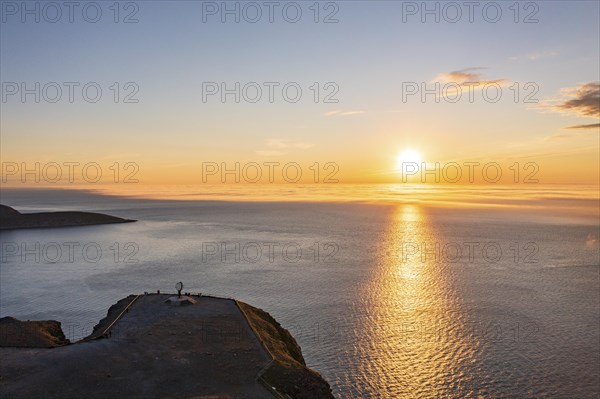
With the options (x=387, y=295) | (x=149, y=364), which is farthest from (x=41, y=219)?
(x=149, y=364)

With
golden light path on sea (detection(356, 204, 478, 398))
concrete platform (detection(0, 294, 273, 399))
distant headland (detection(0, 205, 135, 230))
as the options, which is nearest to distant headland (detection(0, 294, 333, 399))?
concrete platform (detection(0, 294, 273, 399))

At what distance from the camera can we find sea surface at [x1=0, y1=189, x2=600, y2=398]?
3841 centimetres

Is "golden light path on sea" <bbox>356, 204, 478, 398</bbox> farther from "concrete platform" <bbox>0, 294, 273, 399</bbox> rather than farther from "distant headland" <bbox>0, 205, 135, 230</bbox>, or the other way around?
"distant headland" <bbox>0, 205, 135, 230</bbox>

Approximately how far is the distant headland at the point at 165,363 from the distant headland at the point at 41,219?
480ft

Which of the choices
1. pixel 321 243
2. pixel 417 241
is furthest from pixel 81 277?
pixel 417 241

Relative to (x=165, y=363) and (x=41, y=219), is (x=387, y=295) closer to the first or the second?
(x=165, y=363)

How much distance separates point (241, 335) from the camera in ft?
114

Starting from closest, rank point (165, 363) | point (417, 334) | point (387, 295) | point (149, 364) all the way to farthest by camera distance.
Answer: point (149, 364)
point (165, 363)
point (417, 334)
point (387, 295)

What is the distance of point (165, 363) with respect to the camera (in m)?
28.2

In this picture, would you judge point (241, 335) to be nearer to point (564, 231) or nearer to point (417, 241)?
point (417, 241)

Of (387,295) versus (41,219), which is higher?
(41,219)

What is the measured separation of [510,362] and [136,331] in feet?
117

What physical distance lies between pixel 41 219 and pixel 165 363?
556ft

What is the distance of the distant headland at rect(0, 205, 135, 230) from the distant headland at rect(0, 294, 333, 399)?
146m
